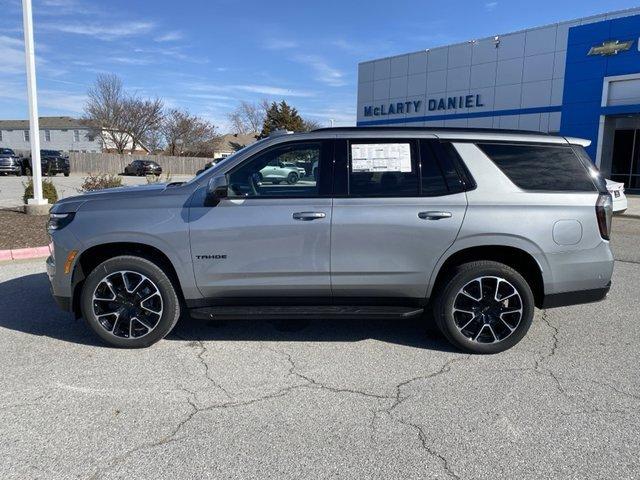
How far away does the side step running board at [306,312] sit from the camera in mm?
4066

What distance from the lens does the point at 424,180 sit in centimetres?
407

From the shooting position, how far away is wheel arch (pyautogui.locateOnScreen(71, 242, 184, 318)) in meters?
4.16

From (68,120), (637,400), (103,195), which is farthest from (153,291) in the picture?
(68,120)

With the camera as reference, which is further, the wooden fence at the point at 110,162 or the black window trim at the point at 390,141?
the wooden fence at the point at 110,162

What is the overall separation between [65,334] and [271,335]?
1.95m

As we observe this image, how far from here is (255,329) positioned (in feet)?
15.5

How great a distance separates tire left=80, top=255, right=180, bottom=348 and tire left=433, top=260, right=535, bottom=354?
7.69 ft

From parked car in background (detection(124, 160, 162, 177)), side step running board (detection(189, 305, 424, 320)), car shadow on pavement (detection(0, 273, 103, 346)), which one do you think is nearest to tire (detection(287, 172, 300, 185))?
side step running board (detection(189, 305, 424, 320))

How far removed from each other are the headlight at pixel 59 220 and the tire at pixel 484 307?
324 centimetres

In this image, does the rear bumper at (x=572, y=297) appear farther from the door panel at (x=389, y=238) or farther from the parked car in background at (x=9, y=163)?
the parked car in background at (x=9, y=163)

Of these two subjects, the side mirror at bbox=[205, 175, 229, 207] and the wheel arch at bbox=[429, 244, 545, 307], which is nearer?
the side mirror at bbox=[205, 175, 229, 207]

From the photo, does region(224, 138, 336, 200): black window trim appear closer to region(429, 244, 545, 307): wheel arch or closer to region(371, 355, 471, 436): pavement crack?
region(429, 244, 545, 307): wheel arch

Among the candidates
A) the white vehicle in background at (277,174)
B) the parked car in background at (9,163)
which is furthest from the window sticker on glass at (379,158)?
the parked car in background at (9,163)


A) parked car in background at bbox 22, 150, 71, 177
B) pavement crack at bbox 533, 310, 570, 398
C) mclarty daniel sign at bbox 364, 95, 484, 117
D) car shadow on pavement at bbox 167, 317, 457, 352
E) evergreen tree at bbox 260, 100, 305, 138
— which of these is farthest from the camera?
evergreen tree at bbox 260, 100, 305, 138
